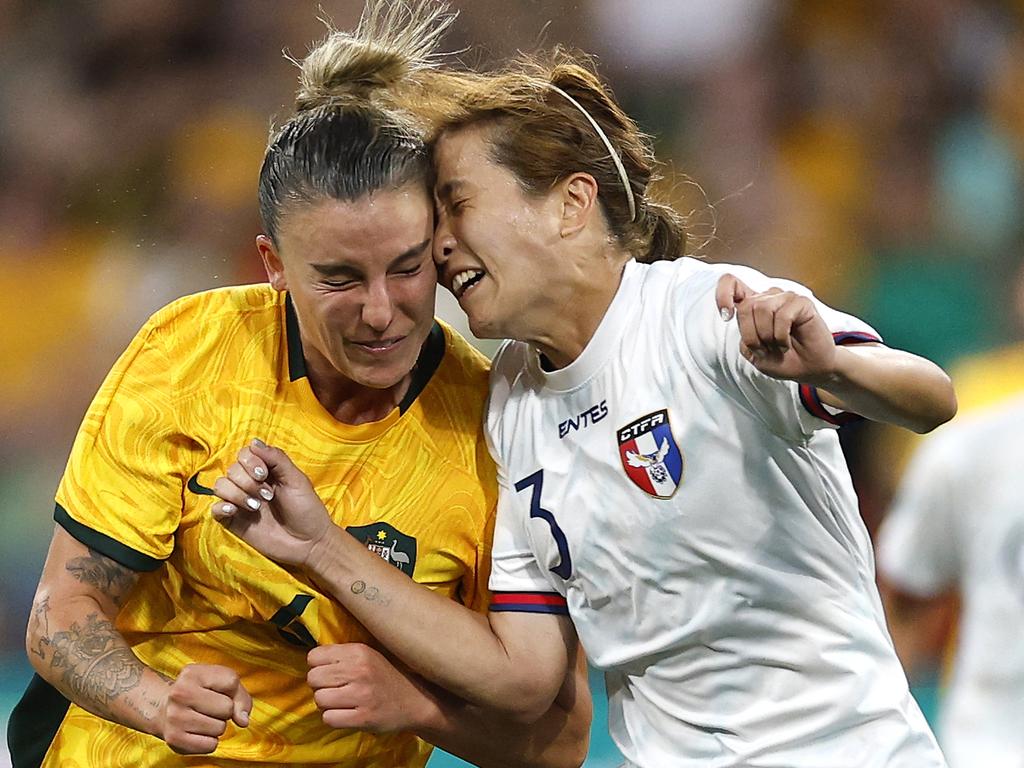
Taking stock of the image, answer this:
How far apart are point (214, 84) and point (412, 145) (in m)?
2.88

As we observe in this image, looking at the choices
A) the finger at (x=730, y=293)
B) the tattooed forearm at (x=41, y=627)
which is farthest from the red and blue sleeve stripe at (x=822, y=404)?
the tattooed forearm at (x=41, y=627)

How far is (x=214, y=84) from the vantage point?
467cm

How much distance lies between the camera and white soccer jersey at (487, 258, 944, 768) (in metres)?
1.82

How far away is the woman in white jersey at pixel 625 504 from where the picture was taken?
184cm

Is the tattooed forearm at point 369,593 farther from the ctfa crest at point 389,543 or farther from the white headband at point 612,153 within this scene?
the white headband at point 612,153

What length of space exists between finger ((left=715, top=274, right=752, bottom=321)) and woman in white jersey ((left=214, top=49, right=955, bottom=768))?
0.14m

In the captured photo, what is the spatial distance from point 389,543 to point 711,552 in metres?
0.50

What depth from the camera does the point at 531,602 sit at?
2.09 meters

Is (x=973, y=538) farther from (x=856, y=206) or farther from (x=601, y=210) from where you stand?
(x=856, y=206)

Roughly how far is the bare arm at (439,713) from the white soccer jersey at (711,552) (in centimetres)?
27

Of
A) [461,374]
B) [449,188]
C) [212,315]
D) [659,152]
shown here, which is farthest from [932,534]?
[659,152]

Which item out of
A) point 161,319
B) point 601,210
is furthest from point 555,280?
point 161,319

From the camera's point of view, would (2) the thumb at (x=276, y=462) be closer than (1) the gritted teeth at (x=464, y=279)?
Yes

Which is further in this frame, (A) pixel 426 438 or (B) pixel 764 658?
(A) pixel 426 438
